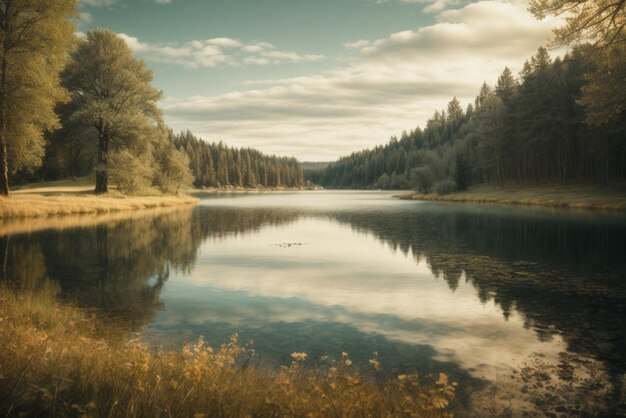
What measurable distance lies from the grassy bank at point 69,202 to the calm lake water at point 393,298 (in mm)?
6034

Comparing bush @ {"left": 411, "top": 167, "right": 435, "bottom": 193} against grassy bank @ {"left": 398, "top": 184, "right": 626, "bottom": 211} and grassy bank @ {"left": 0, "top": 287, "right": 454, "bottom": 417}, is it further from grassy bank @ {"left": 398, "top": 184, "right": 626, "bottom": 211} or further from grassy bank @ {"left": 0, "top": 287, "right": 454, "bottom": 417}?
grassy bank @ {"left": 0, "top": 287, "right": 454, "bottom": 417}

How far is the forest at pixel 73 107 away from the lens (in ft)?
95.3

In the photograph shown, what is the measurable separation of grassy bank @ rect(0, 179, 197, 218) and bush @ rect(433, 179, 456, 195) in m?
51.3

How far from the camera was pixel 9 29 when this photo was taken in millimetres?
29141

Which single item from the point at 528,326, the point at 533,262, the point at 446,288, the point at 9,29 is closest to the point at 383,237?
the point at 533,262

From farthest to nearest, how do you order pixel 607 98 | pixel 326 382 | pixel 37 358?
pixel 607 98 < pixel 326 382 < pixel 37 358

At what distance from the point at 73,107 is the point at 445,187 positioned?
64.0 metres

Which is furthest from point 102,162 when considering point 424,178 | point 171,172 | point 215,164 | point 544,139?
point 215,164

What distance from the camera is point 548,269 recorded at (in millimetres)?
16922

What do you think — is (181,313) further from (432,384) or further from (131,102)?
(131,102)

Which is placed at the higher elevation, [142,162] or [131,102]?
[131,102]

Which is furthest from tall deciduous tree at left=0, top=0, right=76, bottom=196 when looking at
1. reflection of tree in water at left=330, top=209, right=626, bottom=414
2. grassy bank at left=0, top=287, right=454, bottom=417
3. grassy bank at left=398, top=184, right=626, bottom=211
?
grassy bank at left=398, top=184, right=626, bottom=211

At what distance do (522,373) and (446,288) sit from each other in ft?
22.1

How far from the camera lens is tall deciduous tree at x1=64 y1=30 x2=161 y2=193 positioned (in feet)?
142
